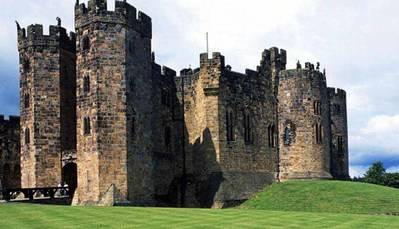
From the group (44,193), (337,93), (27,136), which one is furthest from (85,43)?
(337,93)

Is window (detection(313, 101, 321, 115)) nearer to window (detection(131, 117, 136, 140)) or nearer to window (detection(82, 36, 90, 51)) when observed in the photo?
window (detection(131, 117, 136, 140))

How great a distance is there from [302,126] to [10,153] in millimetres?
24553

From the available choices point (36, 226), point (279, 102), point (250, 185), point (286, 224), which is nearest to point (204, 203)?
point (250, 185)

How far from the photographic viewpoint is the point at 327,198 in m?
45.2

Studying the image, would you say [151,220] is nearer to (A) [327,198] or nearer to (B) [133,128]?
(B) [133,128]

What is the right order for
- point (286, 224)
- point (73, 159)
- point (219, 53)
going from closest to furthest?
point (286, 224), point (73, 159), point (219, 53)

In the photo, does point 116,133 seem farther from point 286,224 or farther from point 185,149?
point 286,224

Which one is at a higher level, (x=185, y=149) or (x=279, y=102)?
(x=279, y=102)

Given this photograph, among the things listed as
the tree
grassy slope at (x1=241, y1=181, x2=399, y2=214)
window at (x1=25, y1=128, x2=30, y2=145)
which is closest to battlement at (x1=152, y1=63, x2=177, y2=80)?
window at (x1=25, y1=128, x2=30, y2=145)

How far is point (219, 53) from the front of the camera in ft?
159

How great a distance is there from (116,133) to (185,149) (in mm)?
10266

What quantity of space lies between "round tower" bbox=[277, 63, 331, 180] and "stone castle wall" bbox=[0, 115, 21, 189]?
877 inches

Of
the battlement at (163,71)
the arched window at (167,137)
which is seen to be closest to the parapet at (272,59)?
the battlement at (163,71)

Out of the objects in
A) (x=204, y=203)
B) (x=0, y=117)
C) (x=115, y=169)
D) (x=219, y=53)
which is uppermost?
(x=219, y=53)
